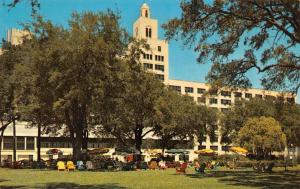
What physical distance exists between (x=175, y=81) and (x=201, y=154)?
7611 centimetres

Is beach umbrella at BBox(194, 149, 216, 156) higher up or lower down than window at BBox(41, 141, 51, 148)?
lower down

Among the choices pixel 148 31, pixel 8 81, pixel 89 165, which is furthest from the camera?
pixel 148 31

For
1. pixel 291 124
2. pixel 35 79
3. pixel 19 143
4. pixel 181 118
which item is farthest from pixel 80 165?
pixel 19 143

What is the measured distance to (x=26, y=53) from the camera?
172 ft

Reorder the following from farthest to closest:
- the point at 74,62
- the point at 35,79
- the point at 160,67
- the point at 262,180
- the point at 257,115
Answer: the point at 160,67 → the point at 257,115 → the point at 35,79 → the point at 74,62 → the point at 262,180

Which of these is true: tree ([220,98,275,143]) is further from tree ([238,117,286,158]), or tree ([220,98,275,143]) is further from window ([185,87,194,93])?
window ([185,87,194,93])

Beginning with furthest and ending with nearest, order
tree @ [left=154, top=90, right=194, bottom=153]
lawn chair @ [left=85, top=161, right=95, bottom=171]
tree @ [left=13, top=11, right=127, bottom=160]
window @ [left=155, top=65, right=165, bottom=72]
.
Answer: window @ [left=155, top=65, right=165, bottom=72], tree @ [left=154, top=90, right=194, bottom=153], lawn chair @ [left=85, top=161, right=95, bottom=171], tree @ [left=13, top=11, right=127, bottom=160]

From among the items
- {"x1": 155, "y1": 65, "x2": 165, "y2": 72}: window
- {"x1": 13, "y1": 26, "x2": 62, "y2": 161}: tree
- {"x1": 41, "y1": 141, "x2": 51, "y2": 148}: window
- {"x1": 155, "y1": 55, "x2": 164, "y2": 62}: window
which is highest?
{"x1": 155, "y1": 55, "x2": 164, "y2": 62}: window

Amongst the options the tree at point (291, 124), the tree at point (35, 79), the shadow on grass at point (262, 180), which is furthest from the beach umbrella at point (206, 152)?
the shadow on grass at point (262, 180)

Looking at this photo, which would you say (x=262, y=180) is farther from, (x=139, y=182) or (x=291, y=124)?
(x=291, y=124)

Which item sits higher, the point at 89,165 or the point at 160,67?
the point at 160,67

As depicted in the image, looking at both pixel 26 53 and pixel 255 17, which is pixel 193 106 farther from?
pixel 255 17

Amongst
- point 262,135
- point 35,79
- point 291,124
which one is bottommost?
point 262,135

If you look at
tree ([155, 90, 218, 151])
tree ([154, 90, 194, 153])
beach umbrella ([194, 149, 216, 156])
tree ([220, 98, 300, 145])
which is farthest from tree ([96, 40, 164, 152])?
tree ([220, 98, 300, 145])
